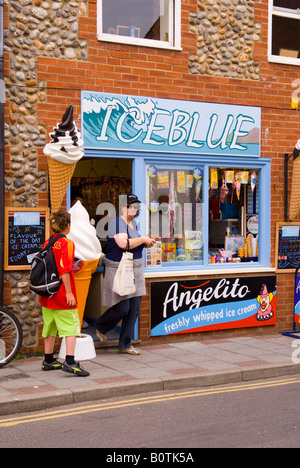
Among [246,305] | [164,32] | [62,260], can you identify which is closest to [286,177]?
[246,305]

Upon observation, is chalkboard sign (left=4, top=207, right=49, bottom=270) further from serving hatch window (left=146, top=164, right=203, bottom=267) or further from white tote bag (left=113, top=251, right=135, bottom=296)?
serving hatch window (left=146, top=164, right=203, bottom=267)

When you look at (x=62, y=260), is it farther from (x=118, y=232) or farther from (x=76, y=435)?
(x=76, y=435)

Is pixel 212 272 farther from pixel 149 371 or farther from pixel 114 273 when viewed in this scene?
pixel 149 371

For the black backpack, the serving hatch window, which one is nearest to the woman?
the serving hatch window

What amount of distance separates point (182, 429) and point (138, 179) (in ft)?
14.8

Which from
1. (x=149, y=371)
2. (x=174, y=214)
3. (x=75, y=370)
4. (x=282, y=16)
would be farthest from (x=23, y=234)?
(x=282, y=16)

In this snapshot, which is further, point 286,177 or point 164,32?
point 286,177

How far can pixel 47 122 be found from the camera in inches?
353

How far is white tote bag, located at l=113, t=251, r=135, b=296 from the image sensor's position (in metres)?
8.62

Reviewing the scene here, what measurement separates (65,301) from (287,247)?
4.76 m

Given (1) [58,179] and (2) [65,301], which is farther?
(1) [58,179]

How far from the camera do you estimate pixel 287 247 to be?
11.1 m

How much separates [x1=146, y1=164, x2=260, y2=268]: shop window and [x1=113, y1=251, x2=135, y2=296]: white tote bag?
4.28ft

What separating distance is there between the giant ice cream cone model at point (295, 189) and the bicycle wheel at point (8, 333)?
4983 millimetres
